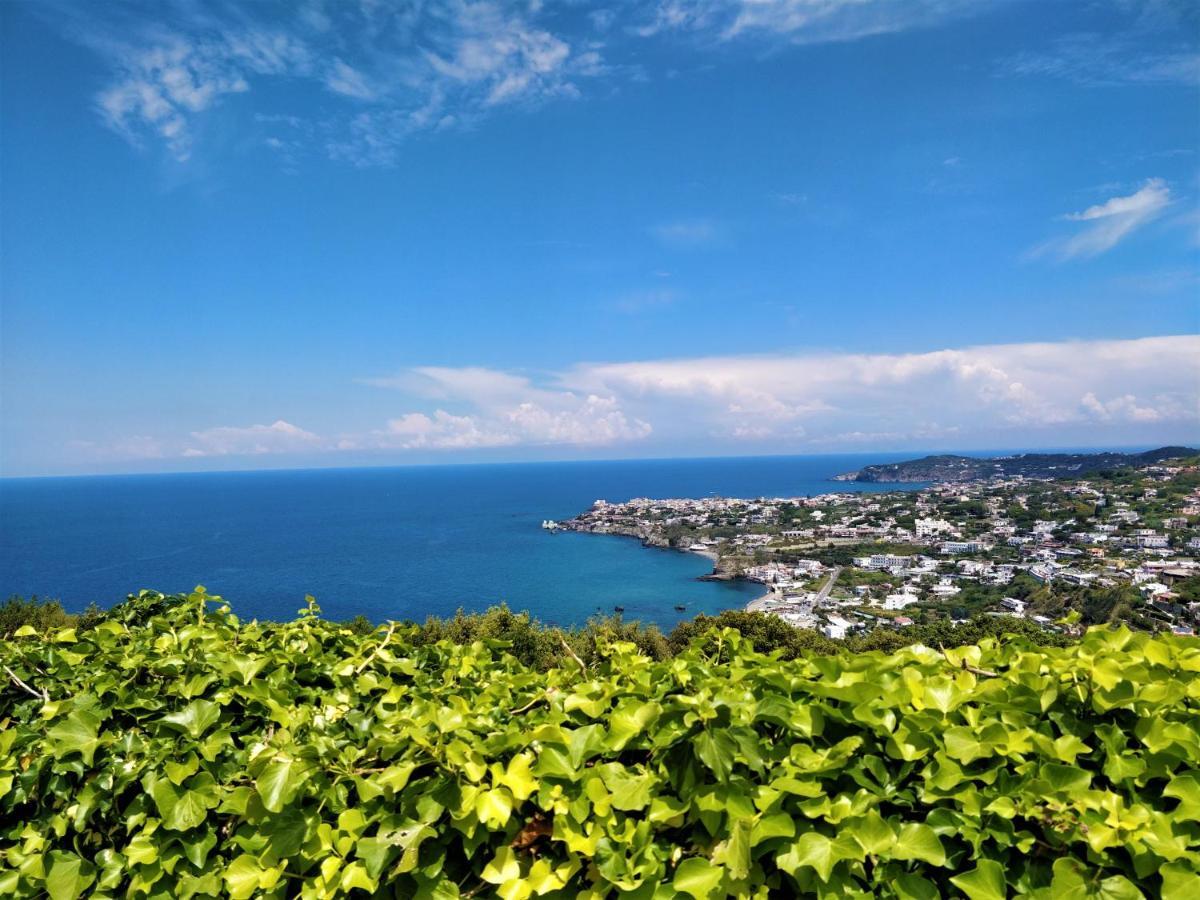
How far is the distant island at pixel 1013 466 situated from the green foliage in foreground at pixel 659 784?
99.8 metres

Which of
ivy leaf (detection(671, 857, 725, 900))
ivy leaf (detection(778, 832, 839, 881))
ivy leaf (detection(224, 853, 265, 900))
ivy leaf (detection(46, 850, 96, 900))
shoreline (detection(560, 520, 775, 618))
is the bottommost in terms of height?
shoreline (detection(560, 520, 775, 618))

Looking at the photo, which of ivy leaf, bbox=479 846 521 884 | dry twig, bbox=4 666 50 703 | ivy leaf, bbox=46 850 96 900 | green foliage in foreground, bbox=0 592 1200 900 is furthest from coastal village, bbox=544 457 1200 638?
dry twig, bbox=4 666 50 703

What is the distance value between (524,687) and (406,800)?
0.59m

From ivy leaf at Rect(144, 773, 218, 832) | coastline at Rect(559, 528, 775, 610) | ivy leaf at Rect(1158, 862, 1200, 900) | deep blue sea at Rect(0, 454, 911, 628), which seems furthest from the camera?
coastline at Rect(559, 528, 775, 610)

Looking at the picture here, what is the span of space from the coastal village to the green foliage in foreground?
71.2 ft

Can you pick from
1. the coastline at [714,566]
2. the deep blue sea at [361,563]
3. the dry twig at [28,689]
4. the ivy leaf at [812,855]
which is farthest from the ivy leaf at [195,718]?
the coastline at [714,566]

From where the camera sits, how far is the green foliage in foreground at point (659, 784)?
1.39 meters

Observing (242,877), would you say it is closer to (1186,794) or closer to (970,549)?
(1186,794)

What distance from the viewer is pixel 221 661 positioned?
7.32 ft

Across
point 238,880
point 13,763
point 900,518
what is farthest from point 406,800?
point 900,518

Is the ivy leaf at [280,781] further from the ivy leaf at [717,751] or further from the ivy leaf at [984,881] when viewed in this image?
the ivy leaf at [984,881]

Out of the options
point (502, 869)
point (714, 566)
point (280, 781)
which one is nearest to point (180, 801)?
point (280, 781)

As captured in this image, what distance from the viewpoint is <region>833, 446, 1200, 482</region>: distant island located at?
8494 centimetres

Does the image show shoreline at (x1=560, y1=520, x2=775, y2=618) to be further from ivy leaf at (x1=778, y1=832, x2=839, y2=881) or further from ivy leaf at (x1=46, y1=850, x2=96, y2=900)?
ivy leaf at (x1=778, y1=832, x2=839, y2=881)
